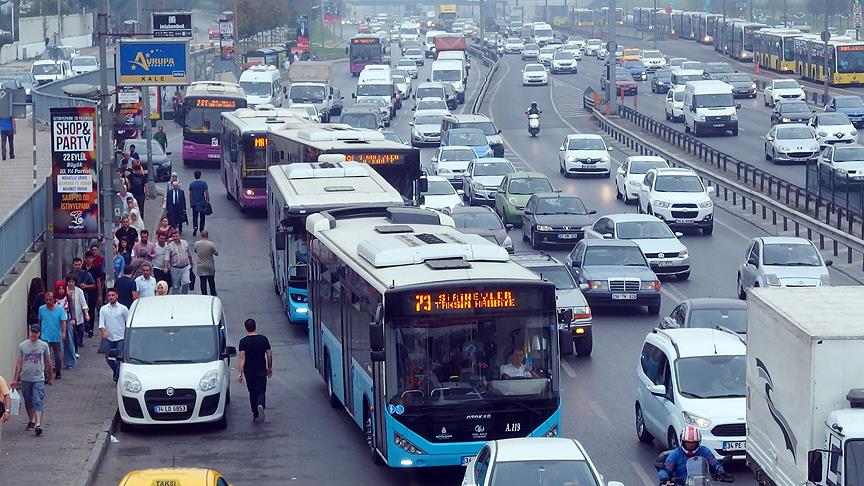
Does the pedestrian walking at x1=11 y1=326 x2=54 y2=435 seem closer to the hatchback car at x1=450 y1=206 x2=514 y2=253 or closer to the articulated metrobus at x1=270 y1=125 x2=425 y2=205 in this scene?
the articulated metrobus at x1=270 y1=125 x2=425 y2=205

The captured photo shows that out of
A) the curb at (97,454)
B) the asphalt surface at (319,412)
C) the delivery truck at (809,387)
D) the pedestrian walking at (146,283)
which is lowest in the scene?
the asphalt surface at (319,412)

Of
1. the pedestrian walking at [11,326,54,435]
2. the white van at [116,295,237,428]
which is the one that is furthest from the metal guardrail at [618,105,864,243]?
the pedestrian walking at [11,326,54,435]

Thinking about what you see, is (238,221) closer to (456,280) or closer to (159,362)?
(159,362)

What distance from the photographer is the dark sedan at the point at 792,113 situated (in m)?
62.7

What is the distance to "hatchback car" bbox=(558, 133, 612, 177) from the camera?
51062 millimetres

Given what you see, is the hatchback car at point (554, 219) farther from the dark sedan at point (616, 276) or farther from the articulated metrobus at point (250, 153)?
the articulated metrobus at point (250, 153)

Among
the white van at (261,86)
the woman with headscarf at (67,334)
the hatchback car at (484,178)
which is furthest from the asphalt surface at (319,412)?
the white van at (261,86)

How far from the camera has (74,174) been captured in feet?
91.2

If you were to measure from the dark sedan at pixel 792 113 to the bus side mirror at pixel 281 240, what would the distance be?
127 ft

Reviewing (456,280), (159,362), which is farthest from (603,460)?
(159,362)

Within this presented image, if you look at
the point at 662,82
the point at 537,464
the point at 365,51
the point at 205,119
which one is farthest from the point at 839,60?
the point at 537,464

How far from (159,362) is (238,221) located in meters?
22.3

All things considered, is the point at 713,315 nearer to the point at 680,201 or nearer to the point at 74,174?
the point at 74,174

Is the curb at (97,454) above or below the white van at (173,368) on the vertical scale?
below
